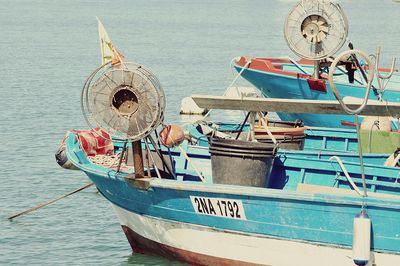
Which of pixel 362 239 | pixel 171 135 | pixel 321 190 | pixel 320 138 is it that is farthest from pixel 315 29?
pixel 362 239

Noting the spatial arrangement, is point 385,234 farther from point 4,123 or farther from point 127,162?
point 4,123

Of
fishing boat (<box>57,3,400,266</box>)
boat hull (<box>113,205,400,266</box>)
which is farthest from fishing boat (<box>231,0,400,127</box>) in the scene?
boat hull (<box>113,205,400,266</box>)

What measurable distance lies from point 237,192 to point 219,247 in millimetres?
994

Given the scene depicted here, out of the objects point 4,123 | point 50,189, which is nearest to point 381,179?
point 50,189

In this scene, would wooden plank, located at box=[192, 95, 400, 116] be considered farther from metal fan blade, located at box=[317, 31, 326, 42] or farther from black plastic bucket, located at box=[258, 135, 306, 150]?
metal fan blade, located at box=[317, 31, 326, 42]

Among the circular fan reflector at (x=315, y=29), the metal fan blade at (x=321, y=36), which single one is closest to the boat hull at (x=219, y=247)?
the circular fan reflector at (x=315, y=29)

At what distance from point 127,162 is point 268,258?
111 inches

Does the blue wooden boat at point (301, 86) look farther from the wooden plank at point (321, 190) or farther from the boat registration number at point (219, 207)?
the boat registration number at point (219, 207)

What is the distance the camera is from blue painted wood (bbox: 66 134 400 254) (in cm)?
1194

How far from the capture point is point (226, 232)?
13.0m

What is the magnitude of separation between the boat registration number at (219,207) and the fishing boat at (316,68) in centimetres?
717

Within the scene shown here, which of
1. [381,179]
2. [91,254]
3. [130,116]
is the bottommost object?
[91,254]

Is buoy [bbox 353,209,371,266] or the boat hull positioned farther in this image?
the boat hull

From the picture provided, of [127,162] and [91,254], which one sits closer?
[127,162]
